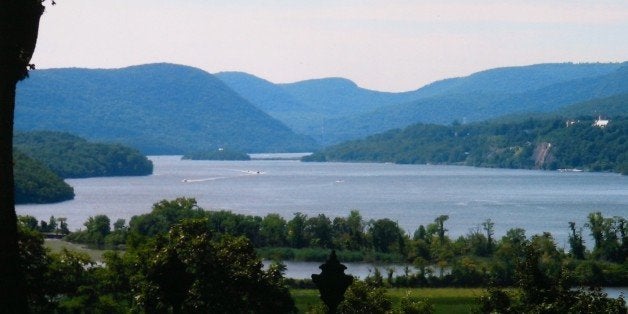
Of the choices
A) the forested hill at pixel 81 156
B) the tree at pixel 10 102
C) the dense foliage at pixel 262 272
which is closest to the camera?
the tree at pixel 10 102

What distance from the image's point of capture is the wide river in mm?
90438

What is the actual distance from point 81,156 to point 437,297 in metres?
136

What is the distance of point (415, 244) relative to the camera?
63.4 metres

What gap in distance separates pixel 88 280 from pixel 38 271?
30.3ft

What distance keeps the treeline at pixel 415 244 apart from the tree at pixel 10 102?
42401 mm

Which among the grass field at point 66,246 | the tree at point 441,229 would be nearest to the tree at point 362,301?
the tree at point 441,229

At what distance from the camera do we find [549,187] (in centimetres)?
13825

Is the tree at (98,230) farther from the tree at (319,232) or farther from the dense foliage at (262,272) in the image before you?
the tree at (319,232)

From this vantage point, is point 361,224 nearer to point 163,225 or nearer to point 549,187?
point 163,225

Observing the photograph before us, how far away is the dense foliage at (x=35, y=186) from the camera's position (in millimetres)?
113438

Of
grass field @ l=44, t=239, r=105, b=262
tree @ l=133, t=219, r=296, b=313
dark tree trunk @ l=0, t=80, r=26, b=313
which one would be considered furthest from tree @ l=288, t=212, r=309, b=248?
dark tree trunk @ l=0, t=80, r=26, b=313

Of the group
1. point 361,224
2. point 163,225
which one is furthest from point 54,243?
point 361,224

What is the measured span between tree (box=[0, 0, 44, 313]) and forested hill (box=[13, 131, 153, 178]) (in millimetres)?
157712

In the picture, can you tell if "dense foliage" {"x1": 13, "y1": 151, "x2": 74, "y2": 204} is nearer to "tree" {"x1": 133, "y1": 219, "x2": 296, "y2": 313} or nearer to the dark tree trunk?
"tree" {"x1": 133, "y1": 219, "x2": 296, "y2": 313}
